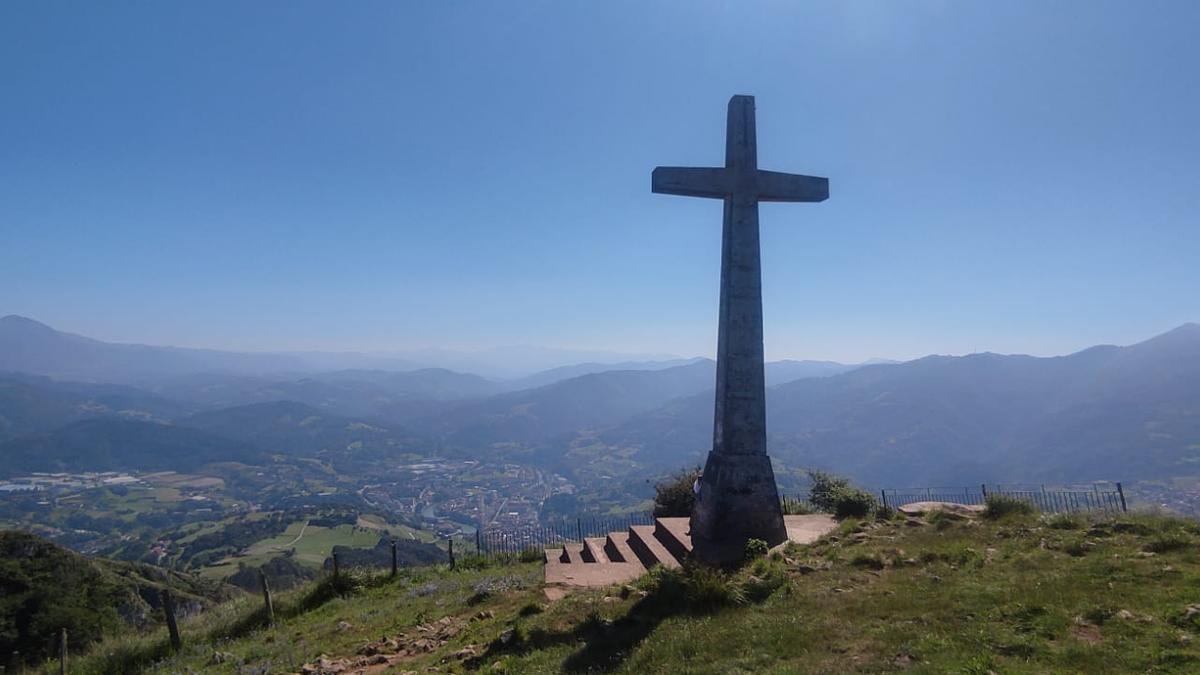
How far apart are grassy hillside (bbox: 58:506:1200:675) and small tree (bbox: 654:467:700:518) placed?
547 cm

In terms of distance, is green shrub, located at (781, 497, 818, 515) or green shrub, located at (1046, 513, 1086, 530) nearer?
green shrub, located at (1046, 513, 1086, 530)

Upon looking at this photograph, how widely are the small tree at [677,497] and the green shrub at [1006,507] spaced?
6.98m

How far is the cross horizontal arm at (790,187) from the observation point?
12.3m

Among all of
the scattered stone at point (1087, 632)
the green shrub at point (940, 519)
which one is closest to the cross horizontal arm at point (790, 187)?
the green shrub at point (940, 519)

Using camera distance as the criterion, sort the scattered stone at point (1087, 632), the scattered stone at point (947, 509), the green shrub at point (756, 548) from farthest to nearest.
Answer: the scattered stone at point (947, 509), the green shrub at point (756, 548), the scattered stone at point (1087, 632)

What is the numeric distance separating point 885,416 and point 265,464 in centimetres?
19721

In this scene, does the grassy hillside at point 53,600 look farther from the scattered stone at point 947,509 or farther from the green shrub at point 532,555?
the scattered stone at point 947,509

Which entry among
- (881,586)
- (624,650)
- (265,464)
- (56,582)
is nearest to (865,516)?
(881,586)

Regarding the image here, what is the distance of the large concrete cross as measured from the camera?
11.1 meters

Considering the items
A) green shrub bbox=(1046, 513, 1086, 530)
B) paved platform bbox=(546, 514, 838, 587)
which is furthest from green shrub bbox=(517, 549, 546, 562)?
green shrub bbox=(1046, 513, 1086, 530)

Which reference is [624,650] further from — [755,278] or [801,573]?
[755,278]

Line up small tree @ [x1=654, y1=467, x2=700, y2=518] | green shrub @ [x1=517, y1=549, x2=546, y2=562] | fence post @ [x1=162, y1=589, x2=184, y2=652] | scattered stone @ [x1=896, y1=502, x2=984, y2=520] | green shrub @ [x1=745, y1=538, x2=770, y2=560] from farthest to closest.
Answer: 1. green shrub @ [x1=517, y1=549, x2=546, y2=562]
2. small tree @ [x1=654, y1=467, x2=700, y2=518]
3. fence post @ [x1=162, y1=589, x2=184, y2=652]
4. scattered stone @ [x1=896, y1=502, x2=984, y2=520]
5. green shrub @ [x1=745, y1=538, x2=770, y2=560]

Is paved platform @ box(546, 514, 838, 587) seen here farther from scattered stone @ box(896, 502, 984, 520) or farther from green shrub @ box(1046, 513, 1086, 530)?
green shrub @ box(1046, 513, 1086, 530)

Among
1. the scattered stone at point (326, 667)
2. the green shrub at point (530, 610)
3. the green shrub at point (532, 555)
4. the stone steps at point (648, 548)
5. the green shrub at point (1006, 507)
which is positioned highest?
the green shrub at point (1006, 507)
